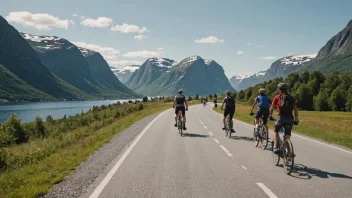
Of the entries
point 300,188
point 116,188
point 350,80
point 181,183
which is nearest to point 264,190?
point 300,188

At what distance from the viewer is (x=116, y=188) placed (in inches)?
261

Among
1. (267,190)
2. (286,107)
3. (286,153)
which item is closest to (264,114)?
(286,107)

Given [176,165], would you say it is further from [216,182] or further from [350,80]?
[350,80]

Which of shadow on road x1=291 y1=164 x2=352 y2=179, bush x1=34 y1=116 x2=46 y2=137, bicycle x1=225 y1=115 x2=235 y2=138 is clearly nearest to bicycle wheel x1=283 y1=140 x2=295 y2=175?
shadow on road x1=291 y1=164 x2=352 y2=179

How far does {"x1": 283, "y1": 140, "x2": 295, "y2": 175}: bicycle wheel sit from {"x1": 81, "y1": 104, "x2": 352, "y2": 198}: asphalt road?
204mm

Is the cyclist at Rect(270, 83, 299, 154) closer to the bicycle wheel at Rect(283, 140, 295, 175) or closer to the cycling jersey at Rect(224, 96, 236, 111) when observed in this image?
the bicycle wheel at Rect(283, 140, 295, 175)

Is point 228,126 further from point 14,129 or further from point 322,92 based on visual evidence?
point 322,92

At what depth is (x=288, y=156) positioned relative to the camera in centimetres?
817

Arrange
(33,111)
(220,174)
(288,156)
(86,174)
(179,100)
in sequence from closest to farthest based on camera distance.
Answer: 1. (220,174)
2. (86,174)
3. (288,156)
4. (179,100)
5. (33,111)

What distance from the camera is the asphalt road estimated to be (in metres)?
6.34

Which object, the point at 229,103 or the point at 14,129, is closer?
the point at 229,103

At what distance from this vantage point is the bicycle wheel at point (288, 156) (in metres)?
7.92

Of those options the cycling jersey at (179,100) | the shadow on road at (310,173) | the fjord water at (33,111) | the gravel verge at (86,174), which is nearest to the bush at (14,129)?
the cycling jersey at (179,100)

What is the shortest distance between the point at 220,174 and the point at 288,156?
1914mm
